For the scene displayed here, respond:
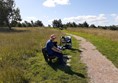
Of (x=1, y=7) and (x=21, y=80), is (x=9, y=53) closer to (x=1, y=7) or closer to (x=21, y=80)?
(x=21, y=80)

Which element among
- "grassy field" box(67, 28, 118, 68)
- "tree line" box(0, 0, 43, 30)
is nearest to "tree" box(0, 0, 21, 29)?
"tree line" box(0, 0, 43, 30)

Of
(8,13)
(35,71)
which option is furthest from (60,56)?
(8,13)

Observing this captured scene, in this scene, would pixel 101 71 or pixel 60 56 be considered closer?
pixel 101 71

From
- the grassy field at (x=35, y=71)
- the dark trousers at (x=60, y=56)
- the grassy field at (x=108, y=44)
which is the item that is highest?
the dark trousers at (x=60, y=56)

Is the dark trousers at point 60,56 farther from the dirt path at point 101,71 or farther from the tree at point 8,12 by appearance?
the tree at point 8,12

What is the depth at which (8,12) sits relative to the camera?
221 ft

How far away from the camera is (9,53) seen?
15.6 meters

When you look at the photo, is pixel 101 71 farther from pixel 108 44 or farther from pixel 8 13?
pixel 8 13

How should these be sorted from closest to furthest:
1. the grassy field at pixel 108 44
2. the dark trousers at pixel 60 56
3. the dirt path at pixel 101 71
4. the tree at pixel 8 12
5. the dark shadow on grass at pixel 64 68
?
the dirt path at pixel 101 71
the dark shadow on grass at pixel 64 68
the dark trousers at pixel 60 56
the grassy field at pixel 108 44
the tree at pixel 8 12

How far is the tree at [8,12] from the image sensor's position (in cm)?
6562

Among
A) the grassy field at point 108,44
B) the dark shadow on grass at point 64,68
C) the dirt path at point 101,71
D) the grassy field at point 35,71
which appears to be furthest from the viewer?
the grassy field at point 108,44

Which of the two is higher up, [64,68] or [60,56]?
[60,56]

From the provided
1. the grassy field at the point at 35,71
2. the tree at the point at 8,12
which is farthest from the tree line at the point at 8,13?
the grassy field at the point at 35,71

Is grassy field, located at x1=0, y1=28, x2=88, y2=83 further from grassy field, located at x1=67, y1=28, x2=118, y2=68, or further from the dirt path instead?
grassy field, located at x1=67, y1=28, x2=118, y2=68
